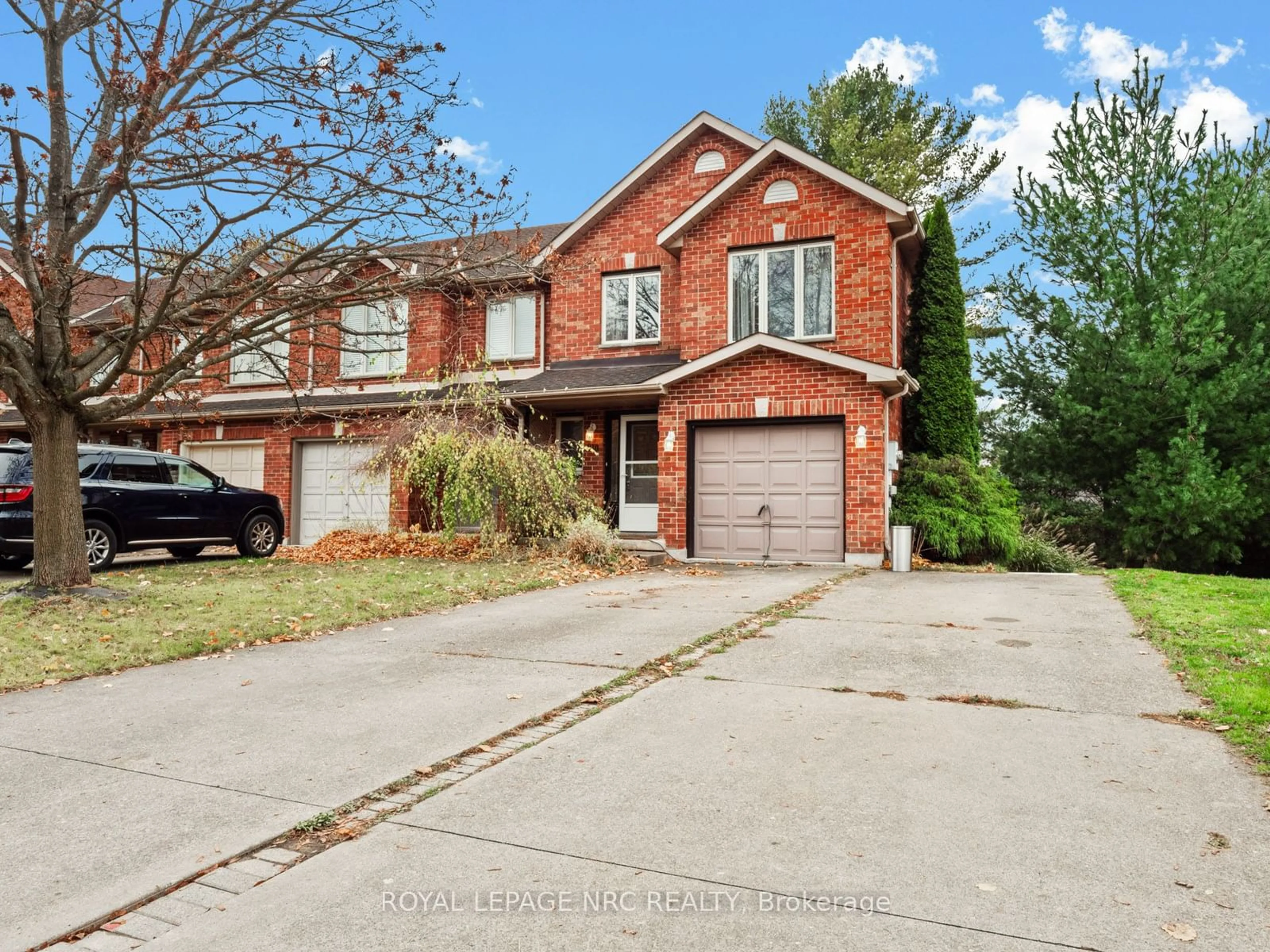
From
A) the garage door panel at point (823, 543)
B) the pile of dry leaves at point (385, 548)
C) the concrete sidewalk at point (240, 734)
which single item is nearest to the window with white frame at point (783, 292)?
the garage door panel at point (823, 543)

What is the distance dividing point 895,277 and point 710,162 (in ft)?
15.4

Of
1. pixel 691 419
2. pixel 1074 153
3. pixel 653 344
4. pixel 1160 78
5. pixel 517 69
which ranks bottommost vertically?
pixel 691 419

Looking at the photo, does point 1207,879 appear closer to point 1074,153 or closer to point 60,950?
point 60,950

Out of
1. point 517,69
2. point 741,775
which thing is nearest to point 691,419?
point 517,69

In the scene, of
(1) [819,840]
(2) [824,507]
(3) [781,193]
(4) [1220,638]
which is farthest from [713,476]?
(1) [819,840]

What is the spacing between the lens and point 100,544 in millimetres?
12891

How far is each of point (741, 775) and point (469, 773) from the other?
1.27m

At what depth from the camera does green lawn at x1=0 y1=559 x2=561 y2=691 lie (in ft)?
22.4

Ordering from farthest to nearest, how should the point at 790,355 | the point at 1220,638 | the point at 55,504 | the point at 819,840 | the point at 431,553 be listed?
1. the point at 431,553
2. the point at 790,355
3. the point at 55,504
4. the point at 1220,638
5. the point at 819,840

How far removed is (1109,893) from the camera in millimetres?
2906

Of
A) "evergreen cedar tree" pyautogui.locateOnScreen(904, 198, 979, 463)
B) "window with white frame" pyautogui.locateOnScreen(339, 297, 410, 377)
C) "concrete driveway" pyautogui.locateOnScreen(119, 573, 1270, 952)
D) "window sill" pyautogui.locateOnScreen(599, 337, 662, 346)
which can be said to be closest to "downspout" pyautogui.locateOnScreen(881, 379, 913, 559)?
"evergreen cedar tree" pyautogui.locateOnScreen(904, 198, 979, 463)

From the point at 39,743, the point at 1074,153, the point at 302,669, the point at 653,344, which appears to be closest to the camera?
the point at 39,743

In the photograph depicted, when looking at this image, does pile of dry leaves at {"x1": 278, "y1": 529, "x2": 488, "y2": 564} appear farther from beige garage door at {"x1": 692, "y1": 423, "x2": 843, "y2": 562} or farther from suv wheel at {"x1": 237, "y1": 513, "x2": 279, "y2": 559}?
beige garage door at {"x1": 692, "y1": 423, "x2": 843, "y2": 562}

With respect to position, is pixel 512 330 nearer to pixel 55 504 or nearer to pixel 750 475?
pixel 750 475
